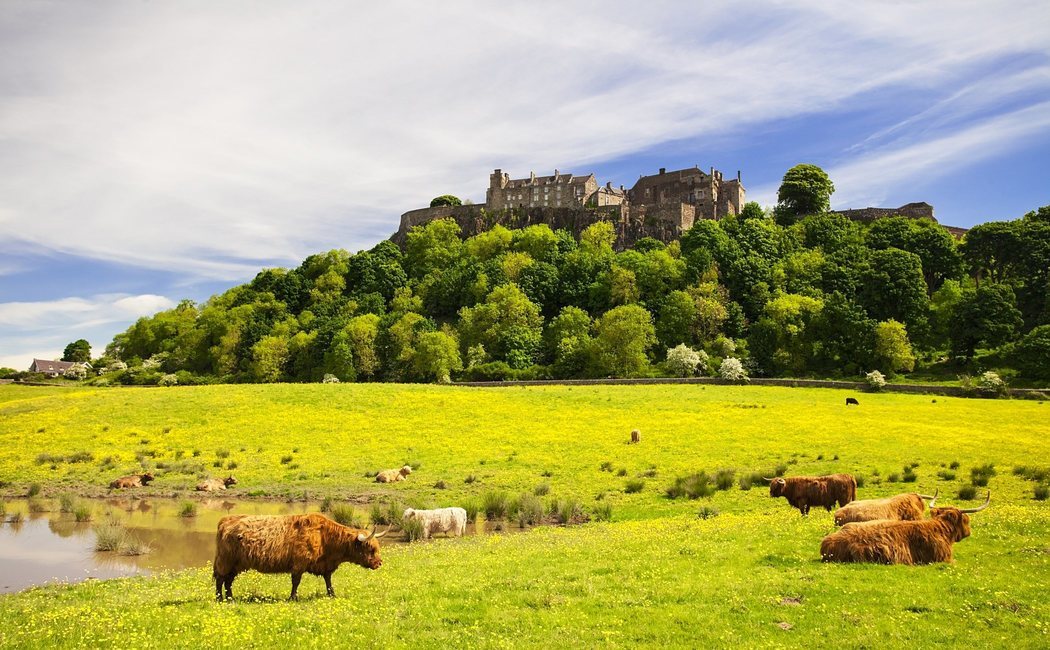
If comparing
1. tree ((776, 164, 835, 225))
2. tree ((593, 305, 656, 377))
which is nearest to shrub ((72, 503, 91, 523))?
tree ((593, 305, 656, 377))

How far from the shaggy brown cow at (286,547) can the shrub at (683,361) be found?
63343mm

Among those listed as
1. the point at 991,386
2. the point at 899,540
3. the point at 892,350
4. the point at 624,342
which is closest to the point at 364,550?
the point at 899,540

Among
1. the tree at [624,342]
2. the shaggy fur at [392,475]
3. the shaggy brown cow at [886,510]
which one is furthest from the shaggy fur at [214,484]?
the tree at [624,342]

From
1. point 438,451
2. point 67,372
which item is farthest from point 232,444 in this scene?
point 67,372

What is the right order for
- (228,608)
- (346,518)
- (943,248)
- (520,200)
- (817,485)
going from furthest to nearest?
(520,200)
(943,248)
(346,518)
(817,485)
(228,608)

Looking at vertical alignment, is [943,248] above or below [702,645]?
above

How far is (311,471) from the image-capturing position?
3450 centimetres

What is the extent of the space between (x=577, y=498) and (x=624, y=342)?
169ft

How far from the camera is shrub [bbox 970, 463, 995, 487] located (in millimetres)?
26052

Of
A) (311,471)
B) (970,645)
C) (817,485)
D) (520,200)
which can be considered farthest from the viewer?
(520,200)

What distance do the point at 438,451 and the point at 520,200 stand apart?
10795 centimetres

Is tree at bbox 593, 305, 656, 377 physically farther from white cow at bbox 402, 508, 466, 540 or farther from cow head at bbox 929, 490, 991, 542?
cow head at bbox 929, 490, 991, 542

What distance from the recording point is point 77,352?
507ft

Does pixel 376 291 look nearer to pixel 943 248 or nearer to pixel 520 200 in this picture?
pixel 520 200
